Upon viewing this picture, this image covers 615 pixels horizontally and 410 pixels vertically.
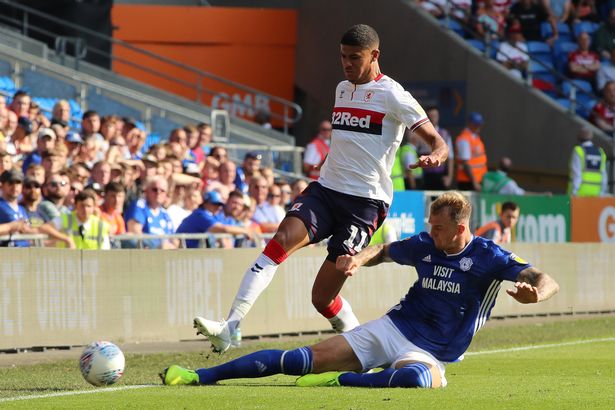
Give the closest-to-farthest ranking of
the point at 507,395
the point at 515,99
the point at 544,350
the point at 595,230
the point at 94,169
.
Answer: the point at 507,395 → the point at 544,350 → the point at 94,169 → the point at 595,230 → the point at 515,99

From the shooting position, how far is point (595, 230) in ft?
79.2

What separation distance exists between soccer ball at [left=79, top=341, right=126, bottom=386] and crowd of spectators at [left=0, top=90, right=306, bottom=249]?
174 inches

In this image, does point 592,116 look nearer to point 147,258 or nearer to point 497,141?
point 497,141

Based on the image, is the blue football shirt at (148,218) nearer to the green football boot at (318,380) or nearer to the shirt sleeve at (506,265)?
the green football boot at (318,380)

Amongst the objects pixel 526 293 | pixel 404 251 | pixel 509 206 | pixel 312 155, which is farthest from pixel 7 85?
pixel 526 293

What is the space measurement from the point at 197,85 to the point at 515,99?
7.02m

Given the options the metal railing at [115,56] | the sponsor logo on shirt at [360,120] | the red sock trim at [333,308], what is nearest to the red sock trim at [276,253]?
the red sock trim at [333,308]

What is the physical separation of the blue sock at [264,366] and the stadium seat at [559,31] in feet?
75.5

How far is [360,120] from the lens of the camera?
10.6m

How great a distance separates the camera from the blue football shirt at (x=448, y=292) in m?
9.60

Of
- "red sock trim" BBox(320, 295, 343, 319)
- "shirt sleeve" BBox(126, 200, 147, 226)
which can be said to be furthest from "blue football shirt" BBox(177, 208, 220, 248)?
"red sock trim" BBox(320, 295, 343, 319)

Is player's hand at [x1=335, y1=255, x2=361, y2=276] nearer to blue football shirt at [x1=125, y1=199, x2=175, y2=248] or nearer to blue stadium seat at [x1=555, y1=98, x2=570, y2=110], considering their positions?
blue football shirt at [x1=125, y1=199, x2=175, y2=248]

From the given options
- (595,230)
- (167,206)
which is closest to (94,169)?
(167,206)

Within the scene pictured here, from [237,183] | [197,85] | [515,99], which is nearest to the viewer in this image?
[237,183]
